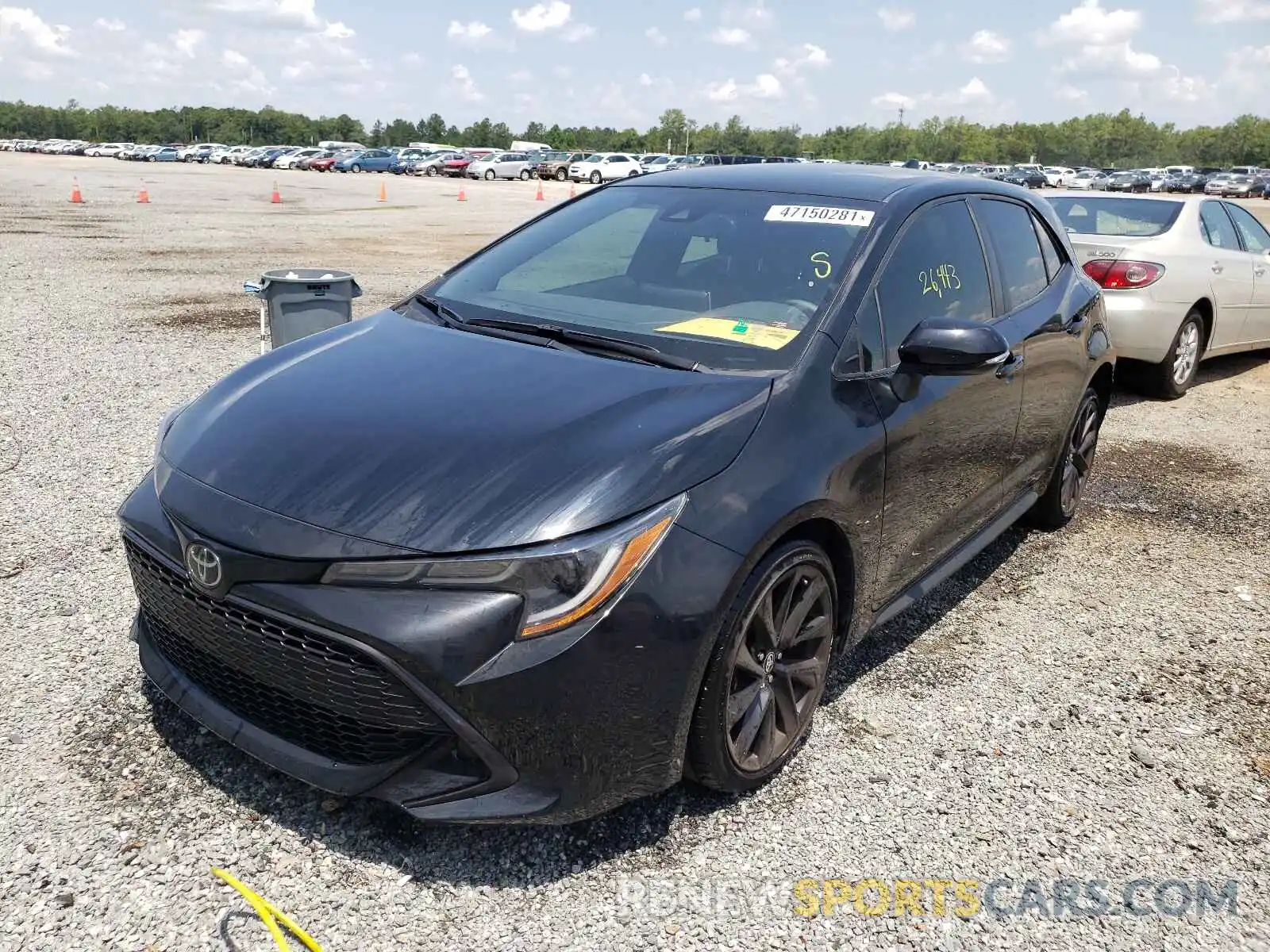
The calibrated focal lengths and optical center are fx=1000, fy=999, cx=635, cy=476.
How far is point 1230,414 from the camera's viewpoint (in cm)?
759

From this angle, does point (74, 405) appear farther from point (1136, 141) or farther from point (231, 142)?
point (1136, 141)

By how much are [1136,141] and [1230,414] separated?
6170 inches

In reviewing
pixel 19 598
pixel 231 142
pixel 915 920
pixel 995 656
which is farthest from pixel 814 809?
pixel 231 142

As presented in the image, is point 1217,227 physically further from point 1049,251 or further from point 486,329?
point 486,329

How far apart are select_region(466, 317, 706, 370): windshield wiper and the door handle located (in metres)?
1.49

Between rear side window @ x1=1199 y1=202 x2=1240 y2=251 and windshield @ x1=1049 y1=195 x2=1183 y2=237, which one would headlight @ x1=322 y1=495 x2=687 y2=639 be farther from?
rear side window @ x1=1199 y1=202 x2=1240 y2=251

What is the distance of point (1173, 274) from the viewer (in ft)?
24.8

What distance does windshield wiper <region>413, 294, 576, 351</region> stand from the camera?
10.2ft

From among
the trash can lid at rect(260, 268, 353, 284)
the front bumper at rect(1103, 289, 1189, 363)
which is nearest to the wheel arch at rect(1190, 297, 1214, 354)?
the front bumper at rect(1103, 289, 1189, 363)

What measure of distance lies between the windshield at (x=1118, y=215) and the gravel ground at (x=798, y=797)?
3308 millimetres

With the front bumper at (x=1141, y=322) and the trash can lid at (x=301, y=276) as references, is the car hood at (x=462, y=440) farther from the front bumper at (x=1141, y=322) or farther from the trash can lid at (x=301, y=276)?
the front bumper at (x=1141, y=322)

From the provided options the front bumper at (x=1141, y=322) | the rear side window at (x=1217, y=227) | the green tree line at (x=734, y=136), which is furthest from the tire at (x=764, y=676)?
the green tree line at (x=734, y=136)

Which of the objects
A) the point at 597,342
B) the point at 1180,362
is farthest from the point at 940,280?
the point at 1180,362

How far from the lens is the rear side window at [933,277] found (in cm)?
324
